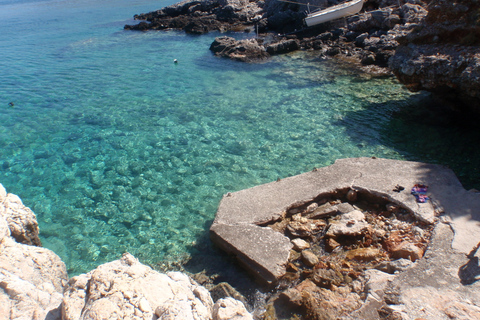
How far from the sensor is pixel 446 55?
973 cm

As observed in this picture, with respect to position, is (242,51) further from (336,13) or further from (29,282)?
(29,282)

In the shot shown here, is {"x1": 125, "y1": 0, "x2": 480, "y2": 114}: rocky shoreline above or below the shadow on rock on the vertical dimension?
above

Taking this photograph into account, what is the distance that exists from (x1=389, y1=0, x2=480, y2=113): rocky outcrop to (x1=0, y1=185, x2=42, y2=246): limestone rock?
11.0 metres

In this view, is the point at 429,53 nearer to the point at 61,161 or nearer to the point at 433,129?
the point at 433,129

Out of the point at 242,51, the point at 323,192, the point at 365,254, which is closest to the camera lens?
the point at 365,254

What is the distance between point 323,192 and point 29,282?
18.2 feet

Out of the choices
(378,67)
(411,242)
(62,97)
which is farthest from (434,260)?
(62,97)

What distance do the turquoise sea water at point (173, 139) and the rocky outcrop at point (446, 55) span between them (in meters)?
Answer: 1.29

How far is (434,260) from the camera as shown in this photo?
16.8 feet

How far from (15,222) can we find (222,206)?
12.6 feet

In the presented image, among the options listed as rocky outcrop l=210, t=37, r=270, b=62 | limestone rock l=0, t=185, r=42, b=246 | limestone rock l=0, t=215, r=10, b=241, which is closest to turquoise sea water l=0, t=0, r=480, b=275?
limestone rock l=0, t=185, r=42, b=246

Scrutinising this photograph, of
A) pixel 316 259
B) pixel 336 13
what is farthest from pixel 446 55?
pixel 336 13

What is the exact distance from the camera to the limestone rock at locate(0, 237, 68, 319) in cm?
390

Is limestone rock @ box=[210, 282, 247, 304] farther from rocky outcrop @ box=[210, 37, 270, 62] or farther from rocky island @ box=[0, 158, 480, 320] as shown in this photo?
rocky outcrop @ box=[210, 37, 270, 62]
